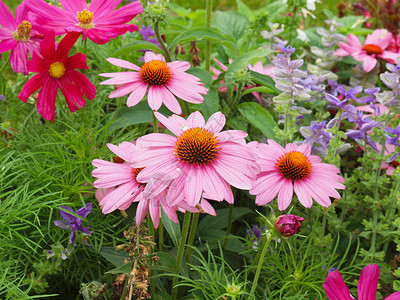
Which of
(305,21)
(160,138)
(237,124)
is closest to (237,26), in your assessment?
(305,21)

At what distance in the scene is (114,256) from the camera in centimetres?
93

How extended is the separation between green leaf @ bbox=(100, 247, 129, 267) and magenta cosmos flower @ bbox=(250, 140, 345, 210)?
313 mm

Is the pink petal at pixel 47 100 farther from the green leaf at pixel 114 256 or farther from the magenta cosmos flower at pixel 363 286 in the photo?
the magenta cosmos flower at pixel 363 286

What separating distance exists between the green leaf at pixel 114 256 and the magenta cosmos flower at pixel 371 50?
3.51 feet

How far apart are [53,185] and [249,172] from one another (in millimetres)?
520

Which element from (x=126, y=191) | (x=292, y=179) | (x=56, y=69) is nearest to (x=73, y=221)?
(x=126, y=191)

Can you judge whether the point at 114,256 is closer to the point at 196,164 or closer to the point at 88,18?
the point at 196,164

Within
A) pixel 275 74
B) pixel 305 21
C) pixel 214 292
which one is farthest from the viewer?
pixel 305 21

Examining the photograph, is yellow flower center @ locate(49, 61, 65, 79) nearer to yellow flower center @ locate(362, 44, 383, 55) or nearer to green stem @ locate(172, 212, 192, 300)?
green stem @ locate(172, 212, 192, 300)

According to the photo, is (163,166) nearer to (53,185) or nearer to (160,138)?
(160,138)

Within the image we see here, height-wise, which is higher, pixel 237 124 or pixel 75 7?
pixel 75 7

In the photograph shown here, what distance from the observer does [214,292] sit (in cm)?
84

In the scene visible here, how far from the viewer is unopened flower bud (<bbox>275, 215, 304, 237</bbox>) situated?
2.17 feet

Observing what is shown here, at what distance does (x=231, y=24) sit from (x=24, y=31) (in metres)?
Result: 0.92
